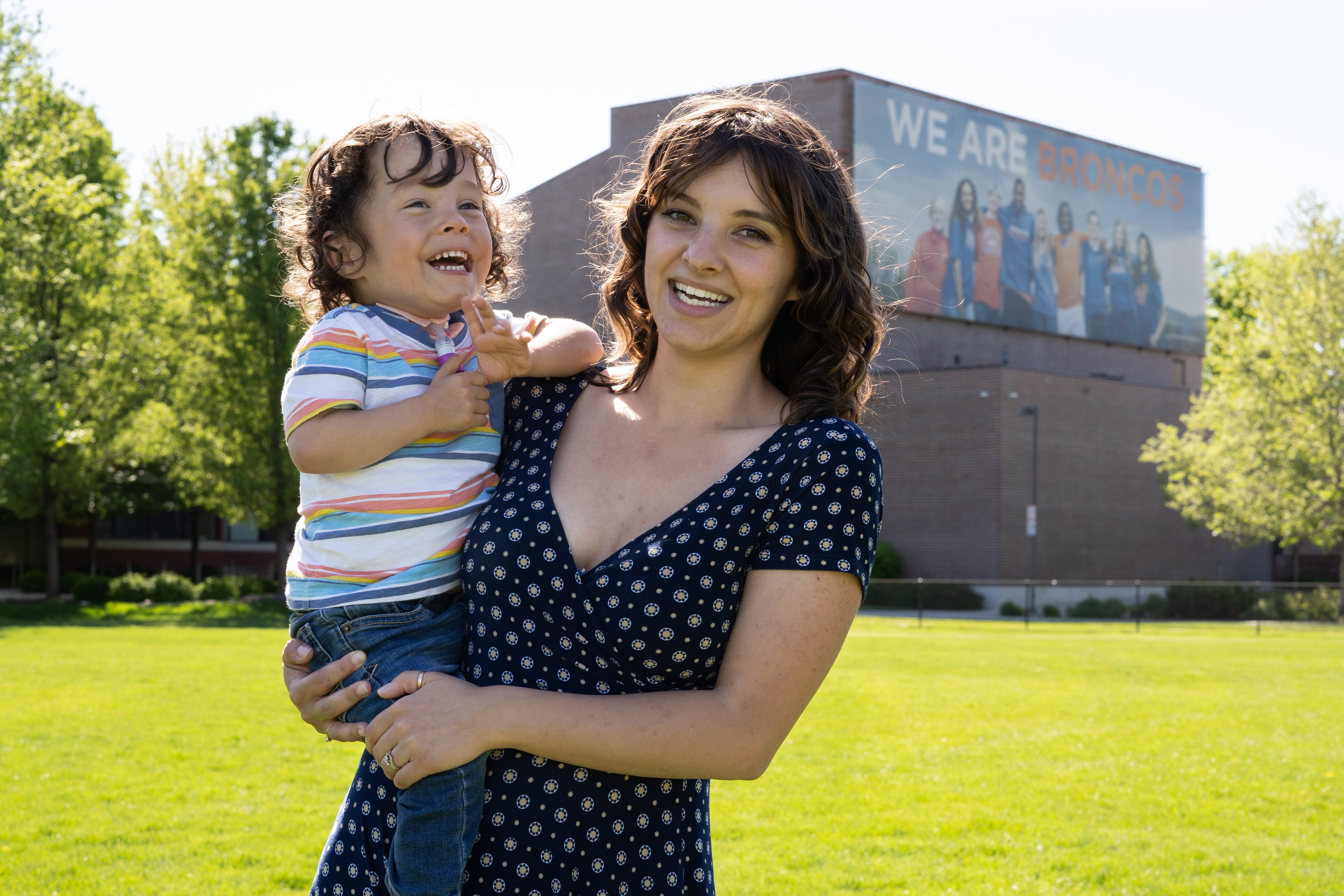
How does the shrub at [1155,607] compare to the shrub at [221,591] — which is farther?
the shrub at [1155,607]

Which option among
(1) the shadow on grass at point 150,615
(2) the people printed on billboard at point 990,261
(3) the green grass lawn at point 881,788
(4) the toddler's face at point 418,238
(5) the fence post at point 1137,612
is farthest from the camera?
(2) the people printed on billboard at point 990,261

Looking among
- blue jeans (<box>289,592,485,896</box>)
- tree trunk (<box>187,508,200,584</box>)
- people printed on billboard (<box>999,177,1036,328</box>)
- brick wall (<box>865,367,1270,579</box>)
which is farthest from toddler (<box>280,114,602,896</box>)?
people printed on billboard (<box>999,177,1036,328</box>)

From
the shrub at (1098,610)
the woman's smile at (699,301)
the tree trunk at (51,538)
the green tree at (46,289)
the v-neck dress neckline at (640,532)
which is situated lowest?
the shrub at (1098,610)

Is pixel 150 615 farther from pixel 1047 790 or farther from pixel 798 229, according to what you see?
pixel 798 229

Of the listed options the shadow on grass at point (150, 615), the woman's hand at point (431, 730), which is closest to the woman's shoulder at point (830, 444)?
the woman's hand at point (431, 730)

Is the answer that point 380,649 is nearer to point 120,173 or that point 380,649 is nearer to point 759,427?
point 759,427

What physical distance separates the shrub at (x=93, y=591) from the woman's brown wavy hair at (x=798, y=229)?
1402 inches

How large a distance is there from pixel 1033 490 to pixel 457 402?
41587mm

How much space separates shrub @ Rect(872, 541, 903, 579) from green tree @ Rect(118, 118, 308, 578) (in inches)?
729

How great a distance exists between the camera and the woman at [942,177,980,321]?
43.6 meters

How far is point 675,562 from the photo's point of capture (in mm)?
2197

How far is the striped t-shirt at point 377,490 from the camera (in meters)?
2.45

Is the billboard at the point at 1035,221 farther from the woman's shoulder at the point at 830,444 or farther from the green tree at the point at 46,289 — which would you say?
the woman's shoulder at the point at 830,444

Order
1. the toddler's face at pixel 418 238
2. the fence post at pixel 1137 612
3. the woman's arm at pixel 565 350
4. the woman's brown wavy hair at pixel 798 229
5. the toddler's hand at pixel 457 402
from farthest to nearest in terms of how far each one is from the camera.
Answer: the fence post at pixel 1137 612
the toddler's face at pixel 418 238
the woman's arm at pixel 565 350
the toddler's hand at pixel 457 402
the woman's brown wavy hair at pixel 798 229
